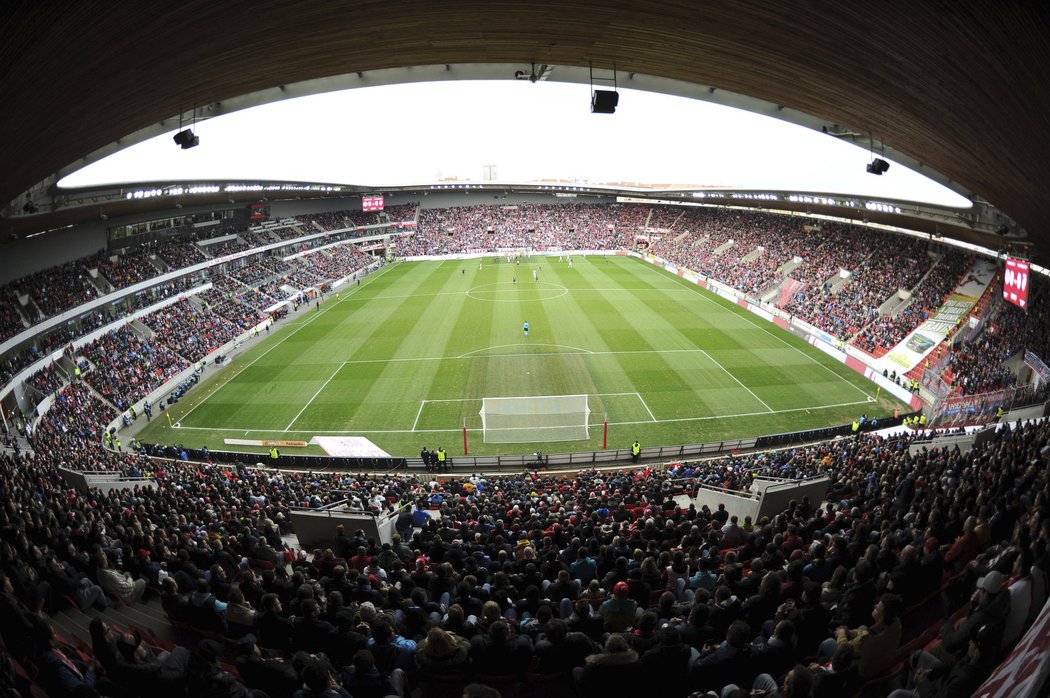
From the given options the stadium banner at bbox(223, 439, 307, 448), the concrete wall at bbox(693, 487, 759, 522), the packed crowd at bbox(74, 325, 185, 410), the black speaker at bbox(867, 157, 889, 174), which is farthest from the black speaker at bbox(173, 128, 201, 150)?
the packed crowd at bbox(74, 325, 185, 410)

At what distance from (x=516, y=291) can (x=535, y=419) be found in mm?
29078

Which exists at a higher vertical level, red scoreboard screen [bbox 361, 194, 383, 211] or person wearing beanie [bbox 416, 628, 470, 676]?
red scoreboard screen [bbox 361, 194, 383, 211]

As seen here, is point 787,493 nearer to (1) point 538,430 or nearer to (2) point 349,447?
(1) point 538,430

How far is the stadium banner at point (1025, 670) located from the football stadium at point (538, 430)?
0.04 m

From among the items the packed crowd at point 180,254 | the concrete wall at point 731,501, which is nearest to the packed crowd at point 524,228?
the packed crowd at point 180,254

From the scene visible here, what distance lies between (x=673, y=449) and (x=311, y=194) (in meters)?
54.7

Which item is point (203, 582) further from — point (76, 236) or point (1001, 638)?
point (76, 236)

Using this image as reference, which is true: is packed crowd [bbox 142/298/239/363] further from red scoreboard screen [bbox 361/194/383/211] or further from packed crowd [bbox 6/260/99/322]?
red scoreboard screen [bbox 361/194/383/211]

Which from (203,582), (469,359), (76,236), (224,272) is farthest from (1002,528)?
(224,272)

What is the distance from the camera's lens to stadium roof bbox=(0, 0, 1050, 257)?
5988 mm

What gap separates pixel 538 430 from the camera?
25.5 metres

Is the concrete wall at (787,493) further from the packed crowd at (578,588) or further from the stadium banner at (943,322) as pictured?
the stadium banner at (943,322)

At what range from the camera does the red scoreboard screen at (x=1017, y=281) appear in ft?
78.3

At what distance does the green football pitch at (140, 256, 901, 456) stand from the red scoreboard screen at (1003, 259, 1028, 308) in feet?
22.6
